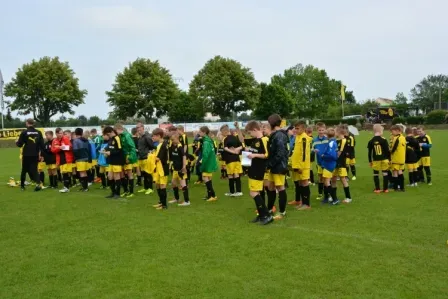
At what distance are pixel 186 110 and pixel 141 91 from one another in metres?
12.3

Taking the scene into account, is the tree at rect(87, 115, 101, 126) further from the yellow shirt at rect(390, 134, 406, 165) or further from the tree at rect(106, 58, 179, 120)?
the yellow shirt at rect(390, 134, 406, 165)

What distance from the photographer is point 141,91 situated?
191 ft

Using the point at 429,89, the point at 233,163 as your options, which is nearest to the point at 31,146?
the point at 233,163

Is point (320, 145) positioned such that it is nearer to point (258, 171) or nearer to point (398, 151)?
point (258, 171)

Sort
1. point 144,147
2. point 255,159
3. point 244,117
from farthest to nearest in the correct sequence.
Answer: point 244,117, point 144,147, point 255,159

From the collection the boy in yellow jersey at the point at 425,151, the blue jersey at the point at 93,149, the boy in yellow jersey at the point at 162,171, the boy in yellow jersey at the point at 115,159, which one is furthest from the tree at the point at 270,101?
the boy in yellow jersey at the point at 162,171

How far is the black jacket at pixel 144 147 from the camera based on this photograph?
13.6 meters

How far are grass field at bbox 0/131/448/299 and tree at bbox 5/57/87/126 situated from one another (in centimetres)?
4833

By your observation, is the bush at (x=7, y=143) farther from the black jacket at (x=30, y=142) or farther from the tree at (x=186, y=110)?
the black jacket at (x=30, y=142)

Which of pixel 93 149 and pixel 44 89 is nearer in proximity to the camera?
pixel 93 149

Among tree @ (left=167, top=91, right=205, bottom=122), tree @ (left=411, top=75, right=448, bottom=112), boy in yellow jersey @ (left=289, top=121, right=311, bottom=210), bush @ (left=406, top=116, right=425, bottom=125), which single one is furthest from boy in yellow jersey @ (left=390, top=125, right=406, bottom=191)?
tree @ (left=411, top=75, right=448, bottom=112)

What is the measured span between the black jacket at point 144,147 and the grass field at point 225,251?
3169mm

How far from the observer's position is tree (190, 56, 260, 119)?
198 feet

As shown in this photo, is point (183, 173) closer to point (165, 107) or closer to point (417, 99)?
point (165, 107)
